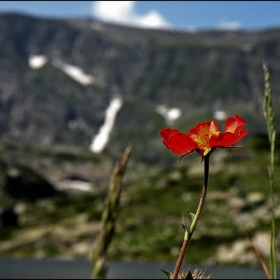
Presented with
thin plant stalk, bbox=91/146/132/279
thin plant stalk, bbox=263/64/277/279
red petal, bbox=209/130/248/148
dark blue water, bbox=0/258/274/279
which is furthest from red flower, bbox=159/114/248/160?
dark blue water, bbox=0/258/274/279

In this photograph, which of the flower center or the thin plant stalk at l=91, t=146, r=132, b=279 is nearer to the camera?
the thin plant stalk at l=91, t=146, r=132, b=279

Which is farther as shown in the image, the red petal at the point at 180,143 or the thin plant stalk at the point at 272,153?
the red petal at the point at 180,143

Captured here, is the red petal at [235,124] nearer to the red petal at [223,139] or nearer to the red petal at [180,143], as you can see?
the red petal at [223,139]

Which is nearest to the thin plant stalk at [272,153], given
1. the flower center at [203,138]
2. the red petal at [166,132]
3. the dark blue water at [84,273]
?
the flower center at [203,138]

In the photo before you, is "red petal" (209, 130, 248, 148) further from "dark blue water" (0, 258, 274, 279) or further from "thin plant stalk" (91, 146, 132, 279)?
"dark blue water" (0, 258, 274, 279)

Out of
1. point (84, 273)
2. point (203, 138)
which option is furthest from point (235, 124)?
point (84, 273)

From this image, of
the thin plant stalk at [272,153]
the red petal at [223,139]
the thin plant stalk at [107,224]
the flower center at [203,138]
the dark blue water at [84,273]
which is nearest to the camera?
the thin plant stalk at [107,224]

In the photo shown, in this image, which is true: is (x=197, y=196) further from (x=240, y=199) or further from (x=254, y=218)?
(x=254, y=218)
